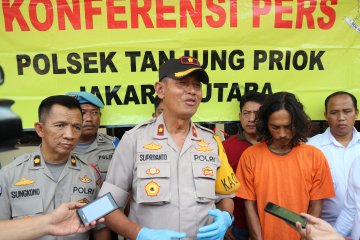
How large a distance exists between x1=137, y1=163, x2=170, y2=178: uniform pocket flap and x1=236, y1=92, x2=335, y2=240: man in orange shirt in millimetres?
692

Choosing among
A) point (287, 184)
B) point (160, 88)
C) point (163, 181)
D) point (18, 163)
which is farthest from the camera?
point (287, 184)

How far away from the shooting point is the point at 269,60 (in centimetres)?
278

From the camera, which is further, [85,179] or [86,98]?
[86,98]

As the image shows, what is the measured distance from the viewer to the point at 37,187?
178 cm

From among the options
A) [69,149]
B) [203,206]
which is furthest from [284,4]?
[69,149]

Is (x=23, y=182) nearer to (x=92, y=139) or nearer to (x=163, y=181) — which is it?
(x=163, y=181)

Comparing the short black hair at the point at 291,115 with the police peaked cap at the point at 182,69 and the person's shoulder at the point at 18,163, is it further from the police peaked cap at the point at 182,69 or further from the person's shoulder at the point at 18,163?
the person's shoulder at the point at 18,163

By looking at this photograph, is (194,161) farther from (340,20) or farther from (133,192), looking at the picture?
(340,20)

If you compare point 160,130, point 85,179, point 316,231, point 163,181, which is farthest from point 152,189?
point 316,231

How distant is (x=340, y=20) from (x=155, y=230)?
7.90 feet

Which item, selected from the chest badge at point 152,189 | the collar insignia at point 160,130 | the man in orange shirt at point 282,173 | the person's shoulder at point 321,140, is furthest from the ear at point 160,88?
the person's shoulder at point 321,140

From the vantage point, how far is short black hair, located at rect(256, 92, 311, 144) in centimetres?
221

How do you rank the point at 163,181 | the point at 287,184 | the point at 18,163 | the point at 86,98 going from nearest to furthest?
the point at 163,181 < the point at 18,163 < the point at 287,184 < the point at 86,98

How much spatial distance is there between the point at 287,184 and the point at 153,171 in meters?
0.96
